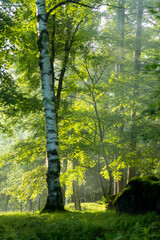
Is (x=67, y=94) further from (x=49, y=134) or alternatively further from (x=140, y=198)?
(x=140, y=198)

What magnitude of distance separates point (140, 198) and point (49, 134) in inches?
116

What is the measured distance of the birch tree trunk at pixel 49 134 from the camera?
20.4 feet

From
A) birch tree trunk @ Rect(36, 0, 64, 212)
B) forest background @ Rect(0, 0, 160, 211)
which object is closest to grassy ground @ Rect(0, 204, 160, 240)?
birch tree trunk @ Rect(36, 0, 64, 212)

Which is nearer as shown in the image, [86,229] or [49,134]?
[86,229]

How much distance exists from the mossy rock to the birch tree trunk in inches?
71.4

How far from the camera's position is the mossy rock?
4.71 m

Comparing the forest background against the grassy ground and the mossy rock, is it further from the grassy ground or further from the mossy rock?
the grassy ground

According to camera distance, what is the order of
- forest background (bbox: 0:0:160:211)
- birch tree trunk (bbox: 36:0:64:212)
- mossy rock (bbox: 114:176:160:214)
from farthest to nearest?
forest background (bbox: 0:0:160:211)
birch tree trunk (bbox: 36:0:64:212)
mossy rock (bbox: 114:176:160:214)

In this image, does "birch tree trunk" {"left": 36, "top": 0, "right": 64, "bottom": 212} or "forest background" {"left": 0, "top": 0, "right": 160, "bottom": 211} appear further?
"forest background" {"left": 0, "top": 0, "right": 160, "bottom": 211}

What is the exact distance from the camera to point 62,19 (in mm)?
9688

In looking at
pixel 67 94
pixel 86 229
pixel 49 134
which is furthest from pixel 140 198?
pixel 67 94

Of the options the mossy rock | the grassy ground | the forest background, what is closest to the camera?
the grassy ground

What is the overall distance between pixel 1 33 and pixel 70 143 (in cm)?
534

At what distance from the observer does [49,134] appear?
639cm
